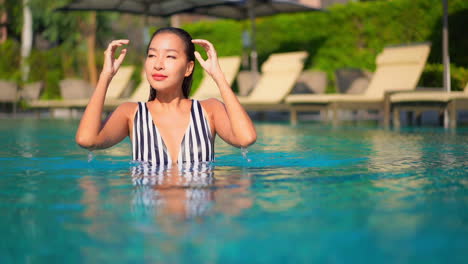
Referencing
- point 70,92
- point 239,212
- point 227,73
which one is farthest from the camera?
point 70,92

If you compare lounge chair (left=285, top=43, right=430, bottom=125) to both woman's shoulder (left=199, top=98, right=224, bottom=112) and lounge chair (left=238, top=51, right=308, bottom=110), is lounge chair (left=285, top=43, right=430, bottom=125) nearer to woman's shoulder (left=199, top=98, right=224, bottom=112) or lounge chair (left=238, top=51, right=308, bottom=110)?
lounge chair (left=238, top=51, right=308, bottom=110)

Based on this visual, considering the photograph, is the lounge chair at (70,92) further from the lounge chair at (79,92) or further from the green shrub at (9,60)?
the green shrub at (9,60)

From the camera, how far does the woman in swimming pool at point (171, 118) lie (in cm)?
391

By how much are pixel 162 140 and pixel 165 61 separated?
22.8 inches

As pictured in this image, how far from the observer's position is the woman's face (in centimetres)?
395

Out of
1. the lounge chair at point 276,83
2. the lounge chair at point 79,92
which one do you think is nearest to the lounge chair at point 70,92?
the lounge chair at point 79,92

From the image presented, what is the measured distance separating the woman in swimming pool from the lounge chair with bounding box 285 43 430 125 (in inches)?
299

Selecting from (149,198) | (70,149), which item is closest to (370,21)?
(70,149)

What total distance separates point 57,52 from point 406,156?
20.9 metres

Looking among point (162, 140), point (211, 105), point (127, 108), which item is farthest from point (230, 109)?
point (127, 108)

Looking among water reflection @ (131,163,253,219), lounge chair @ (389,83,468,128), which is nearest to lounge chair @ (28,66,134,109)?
lounge chair @ (389,83,468,128)

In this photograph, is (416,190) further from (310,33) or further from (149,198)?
(310,33)

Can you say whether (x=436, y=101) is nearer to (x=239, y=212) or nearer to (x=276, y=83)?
(x=276, y=83)

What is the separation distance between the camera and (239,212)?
8.98 ft
